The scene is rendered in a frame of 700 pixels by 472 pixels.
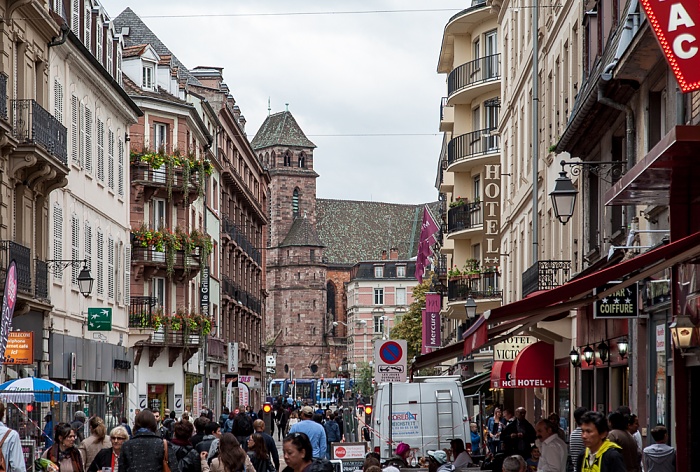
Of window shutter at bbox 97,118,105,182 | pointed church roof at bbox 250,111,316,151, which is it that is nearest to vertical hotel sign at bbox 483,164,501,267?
window shutter at bbox 97,118,105,182

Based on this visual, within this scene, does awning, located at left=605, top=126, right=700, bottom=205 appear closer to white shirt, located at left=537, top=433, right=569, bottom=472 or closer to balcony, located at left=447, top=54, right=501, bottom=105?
white shirt, located at left=537, top=433, right=569, bottom=472

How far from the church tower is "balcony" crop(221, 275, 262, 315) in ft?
270

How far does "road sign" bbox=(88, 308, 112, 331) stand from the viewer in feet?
113

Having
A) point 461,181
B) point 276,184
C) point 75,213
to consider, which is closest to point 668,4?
point 75,213

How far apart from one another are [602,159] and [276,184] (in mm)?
151194

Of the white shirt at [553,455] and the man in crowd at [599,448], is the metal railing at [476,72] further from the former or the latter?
the man in crowd at [599,448]

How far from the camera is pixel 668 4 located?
1157cm

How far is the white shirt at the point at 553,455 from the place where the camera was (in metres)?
16.4

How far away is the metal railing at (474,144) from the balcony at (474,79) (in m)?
1.64

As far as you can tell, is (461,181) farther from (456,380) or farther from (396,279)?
(396,279)

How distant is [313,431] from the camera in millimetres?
20250

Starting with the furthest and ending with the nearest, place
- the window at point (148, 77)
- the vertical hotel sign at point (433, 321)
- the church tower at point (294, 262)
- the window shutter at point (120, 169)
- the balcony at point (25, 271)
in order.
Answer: the church tower at point (294, 262) → the vertical hotel sign at point (433, 321) → the window at point (148, 77) → the window shutter at point (120, 169) → the balcony at point (25, 271)

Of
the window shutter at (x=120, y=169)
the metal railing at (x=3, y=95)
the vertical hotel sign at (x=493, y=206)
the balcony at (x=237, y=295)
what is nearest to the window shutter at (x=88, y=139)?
the window shutter at (x=120, y=169)

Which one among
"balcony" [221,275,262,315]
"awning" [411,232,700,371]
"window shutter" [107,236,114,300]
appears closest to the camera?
"awning" [411,232,700,371]
